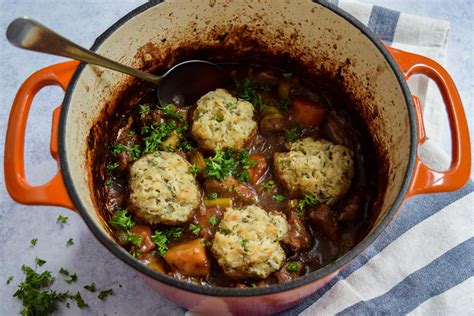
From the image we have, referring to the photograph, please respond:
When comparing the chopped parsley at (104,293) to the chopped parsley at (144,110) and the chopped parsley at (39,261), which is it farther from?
the chopped parsley at (144,110)

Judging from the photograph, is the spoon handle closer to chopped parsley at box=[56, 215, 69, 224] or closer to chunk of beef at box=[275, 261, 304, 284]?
chopped parsley at box=[56, 215, 69, 224]

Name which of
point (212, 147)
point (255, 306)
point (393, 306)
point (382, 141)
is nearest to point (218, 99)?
point (212, 147)

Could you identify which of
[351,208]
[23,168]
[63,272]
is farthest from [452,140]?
[63,272]

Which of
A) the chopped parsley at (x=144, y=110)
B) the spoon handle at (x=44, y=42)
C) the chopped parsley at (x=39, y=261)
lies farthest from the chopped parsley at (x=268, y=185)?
the chopped parsley at (x=39, y=261)

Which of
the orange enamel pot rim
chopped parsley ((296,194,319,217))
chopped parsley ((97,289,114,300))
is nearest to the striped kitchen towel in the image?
chopped parsley ((296,194,319,217))

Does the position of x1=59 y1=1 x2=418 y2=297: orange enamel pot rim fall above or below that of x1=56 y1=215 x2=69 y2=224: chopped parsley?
A: above

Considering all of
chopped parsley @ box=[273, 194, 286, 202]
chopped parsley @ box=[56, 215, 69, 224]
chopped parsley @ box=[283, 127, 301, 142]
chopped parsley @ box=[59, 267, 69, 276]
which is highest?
chopped parsley @ box=[283, 127, 301, 142]

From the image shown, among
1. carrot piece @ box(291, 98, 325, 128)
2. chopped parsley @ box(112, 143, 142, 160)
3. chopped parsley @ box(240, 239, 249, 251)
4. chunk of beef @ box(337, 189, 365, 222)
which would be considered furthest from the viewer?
carrot piece @ box(291, 98, 325, 128)
